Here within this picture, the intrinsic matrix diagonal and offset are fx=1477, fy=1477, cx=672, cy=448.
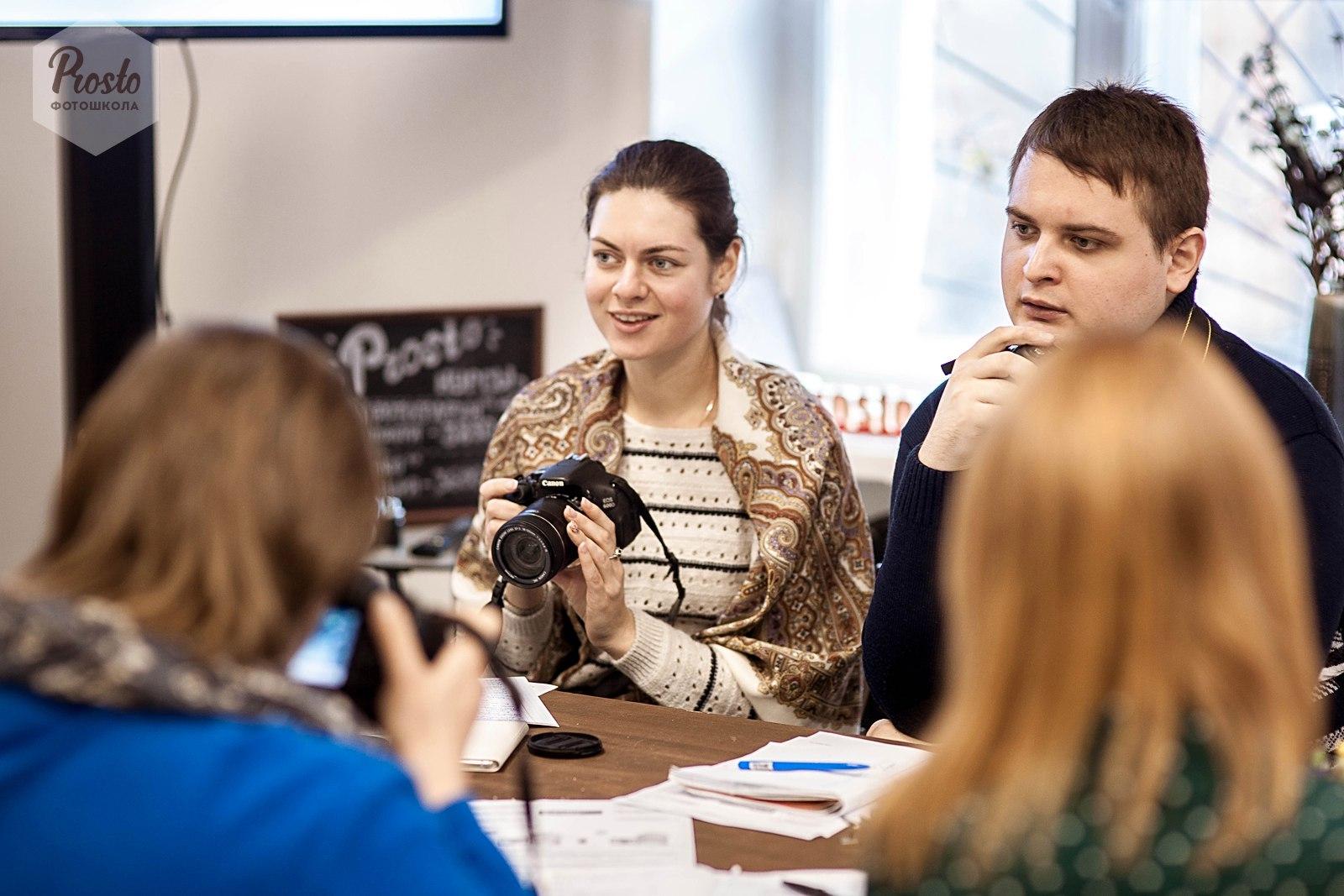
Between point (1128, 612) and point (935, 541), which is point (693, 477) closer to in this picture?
point (935, 541)

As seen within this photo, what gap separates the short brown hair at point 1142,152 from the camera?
5.97 feet

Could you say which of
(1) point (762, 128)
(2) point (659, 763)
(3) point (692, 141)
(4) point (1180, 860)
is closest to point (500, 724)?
(2) point (659, 763)

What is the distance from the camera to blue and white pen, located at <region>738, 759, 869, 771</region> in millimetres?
1561

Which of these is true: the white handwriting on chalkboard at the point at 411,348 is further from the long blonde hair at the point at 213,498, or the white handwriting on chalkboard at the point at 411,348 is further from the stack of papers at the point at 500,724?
the long blonde hair at the point at 213,498

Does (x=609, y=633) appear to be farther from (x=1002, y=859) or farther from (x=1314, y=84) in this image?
(x=1314, y=84)

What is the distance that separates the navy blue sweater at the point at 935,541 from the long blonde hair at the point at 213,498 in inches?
42.4

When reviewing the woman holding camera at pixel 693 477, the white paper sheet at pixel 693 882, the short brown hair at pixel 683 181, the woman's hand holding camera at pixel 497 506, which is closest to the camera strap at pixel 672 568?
the woman holding camera at pixel 693 477

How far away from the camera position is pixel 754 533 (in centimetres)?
225

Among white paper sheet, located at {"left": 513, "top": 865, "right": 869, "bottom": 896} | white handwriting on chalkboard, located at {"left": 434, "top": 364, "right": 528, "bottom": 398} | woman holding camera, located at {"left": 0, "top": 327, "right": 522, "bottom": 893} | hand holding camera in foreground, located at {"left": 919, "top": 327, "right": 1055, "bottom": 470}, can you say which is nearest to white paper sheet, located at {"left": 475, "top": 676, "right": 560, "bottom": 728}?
white paper sheet, located at {"left": 513, "top": 865, "right": 869, "bottom": 896}

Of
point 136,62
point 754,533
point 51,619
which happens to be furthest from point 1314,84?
point 51,619

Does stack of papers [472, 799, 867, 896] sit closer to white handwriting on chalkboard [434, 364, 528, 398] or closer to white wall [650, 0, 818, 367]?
white handwriting on chalkboard [434, 364, 528, 398]

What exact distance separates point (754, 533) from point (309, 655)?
2.69 feet

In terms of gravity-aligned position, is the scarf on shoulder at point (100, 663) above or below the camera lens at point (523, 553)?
above

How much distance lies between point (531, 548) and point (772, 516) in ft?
1.39
